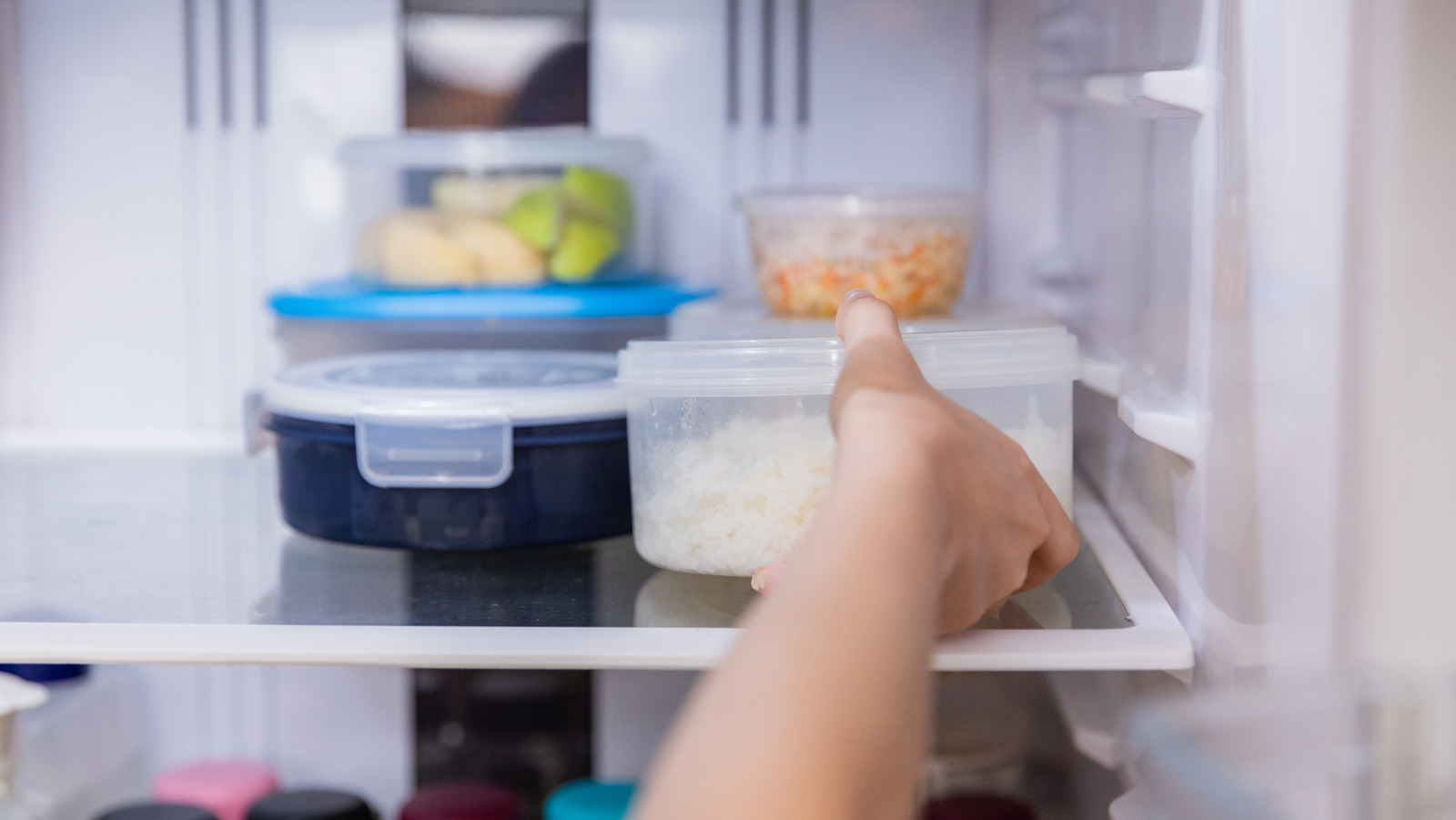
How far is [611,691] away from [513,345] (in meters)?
0.39

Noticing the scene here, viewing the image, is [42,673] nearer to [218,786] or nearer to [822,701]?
[218,786]

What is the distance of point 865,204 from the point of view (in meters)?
0.94

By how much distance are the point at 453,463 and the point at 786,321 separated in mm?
279

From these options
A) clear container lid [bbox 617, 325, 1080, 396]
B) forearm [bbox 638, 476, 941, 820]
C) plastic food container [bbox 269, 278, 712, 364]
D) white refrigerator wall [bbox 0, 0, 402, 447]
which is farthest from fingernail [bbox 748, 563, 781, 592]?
white refrigerator wall [bbox 0, 0, 402, 447]

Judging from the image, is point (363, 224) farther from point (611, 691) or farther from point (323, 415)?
point (611, 691)

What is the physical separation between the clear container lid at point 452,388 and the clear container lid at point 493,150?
20 centimetres

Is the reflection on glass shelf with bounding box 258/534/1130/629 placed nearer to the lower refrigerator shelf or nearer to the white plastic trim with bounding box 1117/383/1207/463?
the lower refrigerator shelf

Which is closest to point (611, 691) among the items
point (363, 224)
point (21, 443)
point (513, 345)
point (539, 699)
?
point (539, 699)

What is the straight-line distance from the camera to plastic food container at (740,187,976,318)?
37.3 inches

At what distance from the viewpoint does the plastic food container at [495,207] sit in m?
1.11

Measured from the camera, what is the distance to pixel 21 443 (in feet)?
4.14

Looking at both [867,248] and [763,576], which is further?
[867,248]

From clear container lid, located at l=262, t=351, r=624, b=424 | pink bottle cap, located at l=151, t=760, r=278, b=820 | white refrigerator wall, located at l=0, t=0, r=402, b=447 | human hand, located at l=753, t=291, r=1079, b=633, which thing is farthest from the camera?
white refrigerator wall, located at l=0, t=0, r=402, b=447

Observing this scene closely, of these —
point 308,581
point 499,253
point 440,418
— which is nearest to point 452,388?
point 440,418
